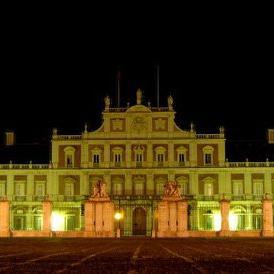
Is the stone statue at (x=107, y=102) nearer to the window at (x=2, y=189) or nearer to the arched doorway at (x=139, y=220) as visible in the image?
the arched doorway at (x=139, y=220)

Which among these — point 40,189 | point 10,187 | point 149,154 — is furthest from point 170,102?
point 10,187

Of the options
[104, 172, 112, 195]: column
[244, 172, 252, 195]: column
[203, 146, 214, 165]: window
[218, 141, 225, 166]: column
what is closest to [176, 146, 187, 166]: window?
[203, 146, 214, 165]: window

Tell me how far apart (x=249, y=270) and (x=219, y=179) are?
5546 centimetres

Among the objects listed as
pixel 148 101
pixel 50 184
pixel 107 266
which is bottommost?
pixel 107 266

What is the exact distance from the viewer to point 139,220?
70562 millimetres

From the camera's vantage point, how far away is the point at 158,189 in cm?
7112

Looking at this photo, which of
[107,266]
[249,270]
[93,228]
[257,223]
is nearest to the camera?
[249,270]

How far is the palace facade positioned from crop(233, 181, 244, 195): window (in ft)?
0.30

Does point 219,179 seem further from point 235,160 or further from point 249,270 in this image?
point 249,270

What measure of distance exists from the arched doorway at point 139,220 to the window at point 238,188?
8663 mm

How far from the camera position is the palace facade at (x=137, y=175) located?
7019 centimetres

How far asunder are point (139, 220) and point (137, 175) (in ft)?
13.7

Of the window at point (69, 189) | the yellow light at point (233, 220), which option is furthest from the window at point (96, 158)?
the yellow light at point (233, 220)

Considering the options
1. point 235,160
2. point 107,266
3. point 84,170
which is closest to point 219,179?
point 235,160
